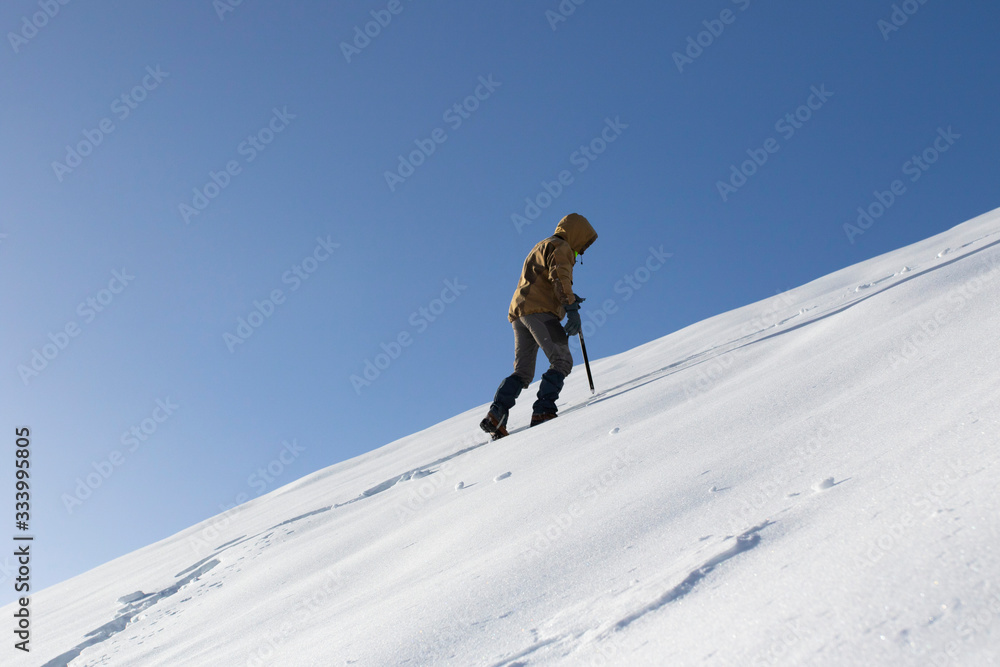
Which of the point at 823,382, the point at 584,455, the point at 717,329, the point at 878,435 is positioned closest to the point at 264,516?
the point at 584,455

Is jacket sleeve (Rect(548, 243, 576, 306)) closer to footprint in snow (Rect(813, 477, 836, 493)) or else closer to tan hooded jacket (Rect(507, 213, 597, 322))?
tan hooded jacket (Rect(507, 213, 597, 322))

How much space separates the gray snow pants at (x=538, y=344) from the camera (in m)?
5.43

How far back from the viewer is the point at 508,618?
1454mm

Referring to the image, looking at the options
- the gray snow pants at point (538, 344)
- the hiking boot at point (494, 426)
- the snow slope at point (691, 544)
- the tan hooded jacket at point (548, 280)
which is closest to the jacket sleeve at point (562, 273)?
the tan hooded jacket at point (548, 280)

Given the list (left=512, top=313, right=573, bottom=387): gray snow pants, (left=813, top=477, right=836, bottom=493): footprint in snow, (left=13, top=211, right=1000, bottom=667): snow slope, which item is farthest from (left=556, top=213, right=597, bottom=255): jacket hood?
(left=813, top=477, right=836, bottom=493): footprint in snow

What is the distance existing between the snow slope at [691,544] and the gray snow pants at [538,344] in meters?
1.45

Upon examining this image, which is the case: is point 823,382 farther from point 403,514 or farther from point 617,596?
point 403,514

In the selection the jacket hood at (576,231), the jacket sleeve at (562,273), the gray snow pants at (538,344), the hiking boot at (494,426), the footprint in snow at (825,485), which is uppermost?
the jacket hood at (576,231)

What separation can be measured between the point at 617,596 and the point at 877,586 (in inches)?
21.6

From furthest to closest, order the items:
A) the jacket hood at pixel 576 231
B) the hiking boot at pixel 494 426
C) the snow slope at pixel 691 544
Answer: the jacket hood at pixel 576 231, the hiking boot at pixel 494 426, the snow slope at pixel 691 544

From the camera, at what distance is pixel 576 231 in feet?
19.6

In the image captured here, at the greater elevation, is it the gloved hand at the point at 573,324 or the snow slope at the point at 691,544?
the gloved hand at the point at 573,324

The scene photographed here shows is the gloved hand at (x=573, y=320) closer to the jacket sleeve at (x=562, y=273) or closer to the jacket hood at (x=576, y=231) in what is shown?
the jacket sleeve at (x=562, y=273)

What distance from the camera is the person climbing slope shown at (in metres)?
5.37
